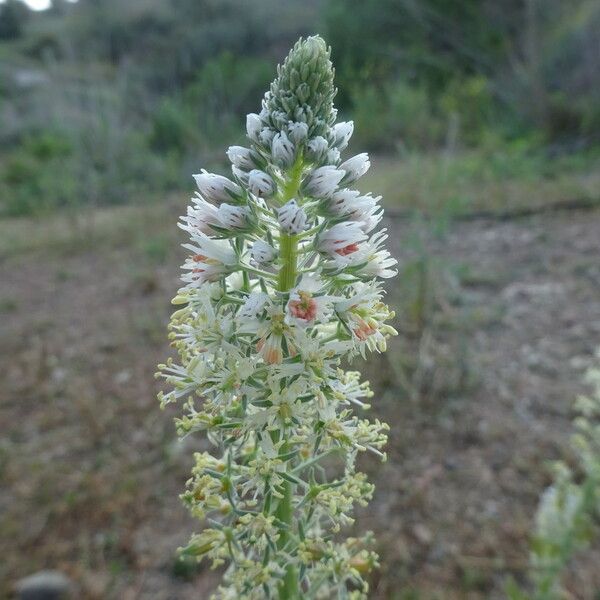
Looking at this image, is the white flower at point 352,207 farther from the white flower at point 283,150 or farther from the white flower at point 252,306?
the white flower at point 252,306

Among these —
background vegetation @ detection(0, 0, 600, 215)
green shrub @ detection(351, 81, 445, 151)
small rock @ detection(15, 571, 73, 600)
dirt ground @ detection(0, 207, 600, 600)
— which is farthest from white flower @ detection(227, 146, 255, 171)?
green shrub @ detection(351, 81, 445, 151)

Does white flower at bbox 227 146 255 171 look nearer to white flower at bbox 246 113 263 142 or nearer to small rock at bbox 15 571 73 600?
white flower at bbox 246 113 263 142

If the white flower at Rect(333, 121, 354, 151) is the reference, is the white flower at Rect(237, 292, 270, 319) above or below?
below

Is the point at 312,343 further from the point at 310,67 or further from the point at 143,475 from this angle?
the point at 143,475

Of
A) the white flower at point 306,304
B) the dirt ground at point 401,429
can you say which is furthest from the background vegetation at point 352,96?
the white flower at point 306,304

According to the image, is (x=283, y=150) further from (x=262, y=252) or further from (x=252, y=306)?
(x=252, y=306)
